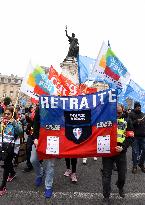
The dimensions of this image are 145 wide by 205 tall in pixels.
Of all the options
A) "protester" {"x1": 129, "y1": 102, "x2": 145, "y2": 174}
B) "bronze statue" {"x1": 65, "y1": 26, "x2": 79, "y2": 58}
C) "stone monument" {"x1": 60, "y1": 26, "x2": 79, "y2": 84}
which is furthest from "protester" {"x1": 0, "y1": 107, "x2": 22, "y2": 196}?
"bronze statue" {"x1": 65, "y1": 26, "x2": 79, "y2": 58}

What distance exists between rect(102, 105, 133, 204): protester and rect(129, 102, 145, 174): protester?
2901 mm

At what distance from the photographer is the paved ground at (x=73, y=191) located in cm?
662

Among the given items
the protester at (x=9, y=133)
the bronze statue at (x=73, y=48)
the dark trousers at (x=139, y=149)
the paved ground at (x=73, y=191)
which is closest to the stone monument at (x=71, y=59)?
the bronze statue at (x=73, y=48)

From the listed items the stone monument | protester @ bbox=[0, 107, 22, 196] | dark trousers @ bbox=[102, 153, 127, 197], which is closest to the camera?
dark trousers @ bbox=[102, 153, 127, 197]

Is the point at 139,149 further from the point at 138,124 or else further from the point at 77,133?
the point at 77,133

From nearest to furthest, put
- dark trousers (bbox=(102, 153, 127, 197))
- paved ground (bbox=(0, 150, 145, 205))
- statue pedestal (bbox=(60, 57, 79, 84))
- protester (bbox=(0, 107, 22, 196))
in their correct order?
dark trousers (bbox=(102, 153, 127, 197))
paved ground (bbox=(0, 150, 145, 205))
protester (bbox=(0, 107, 22, 196))
statue pedestal (bbox=(60, 57, 79, 84))

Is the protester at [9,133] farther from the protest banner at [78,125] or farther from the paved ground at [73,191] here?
the protest banner at [78,125]

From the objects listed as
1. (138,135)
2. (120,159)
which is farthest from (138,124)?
(120,159)

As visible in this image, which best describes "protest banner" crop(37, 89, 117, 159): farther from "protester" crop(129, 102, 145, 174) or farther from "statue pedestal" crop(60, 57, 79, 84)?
"statue pedestal" crop(60, 57, 79, 84)

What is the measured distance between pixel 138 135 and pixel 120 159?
10.9 ft

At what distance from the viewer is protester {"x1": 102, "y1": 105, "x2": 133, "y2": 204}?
6.52 meters

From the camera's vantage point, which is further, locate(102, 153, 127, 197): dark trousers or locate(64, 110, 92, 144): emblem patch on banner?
locate(64, 110, 92, 144): emblem patch on banner

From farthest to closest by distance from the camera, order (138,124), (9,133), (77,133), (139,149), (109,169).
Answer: (139,149) → (138,124) → (9,133) → (77,133) → (109,169)

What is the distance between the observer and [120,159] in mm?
6691
